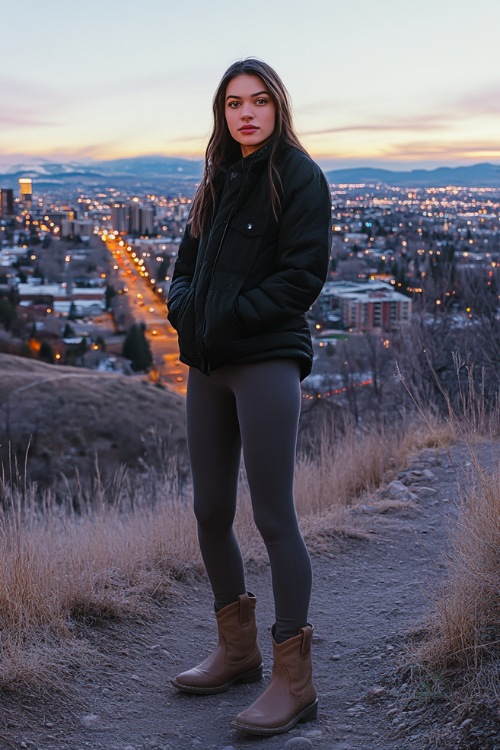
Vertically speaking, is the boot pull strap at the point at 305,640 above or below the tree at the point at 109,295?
above

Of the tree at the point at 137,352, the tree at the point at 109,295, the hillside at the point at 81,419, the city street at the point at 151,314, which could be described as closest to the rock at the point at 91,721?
the hillside at the point at 81,419

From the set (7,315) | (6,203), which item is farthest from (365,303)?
(6,203)

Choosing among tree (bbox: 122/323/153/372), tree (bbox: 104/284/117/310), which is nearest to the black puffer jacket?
tree (bbox: 122/323/153/372)

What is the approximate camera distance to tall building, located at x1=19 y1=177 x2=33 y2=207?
9019cm

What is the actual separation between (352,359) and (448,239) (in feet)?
11.1

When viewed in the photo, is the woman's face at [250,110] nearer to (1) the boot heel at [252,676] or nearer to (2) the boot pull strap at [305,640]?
(2) the boot pull strap at [305,640]

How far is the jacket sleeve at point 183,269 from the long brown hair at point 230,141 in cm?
5

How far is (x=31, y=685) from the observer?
9.93ft

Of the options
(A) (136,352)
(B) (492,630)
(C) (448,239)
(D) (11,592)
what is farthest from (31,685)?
(A) (136,352)

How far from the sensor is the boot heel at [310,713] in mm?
2859

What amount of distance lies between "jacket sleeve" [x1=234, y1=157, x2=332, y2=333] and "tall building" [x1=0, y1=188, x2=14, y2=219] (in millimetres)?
107111

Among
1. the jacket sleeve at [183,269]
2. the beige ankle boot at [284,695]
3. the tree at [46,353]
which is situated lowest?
the tree at [46,353]

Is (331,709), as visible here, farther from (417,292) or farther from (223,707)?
(417,292)

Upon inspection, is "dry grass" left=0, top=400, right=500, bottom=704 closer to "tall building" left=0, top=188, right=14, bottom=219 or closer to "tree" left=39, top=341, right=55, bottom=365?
"tree" left=39, top=341, right=55, bottom=365
